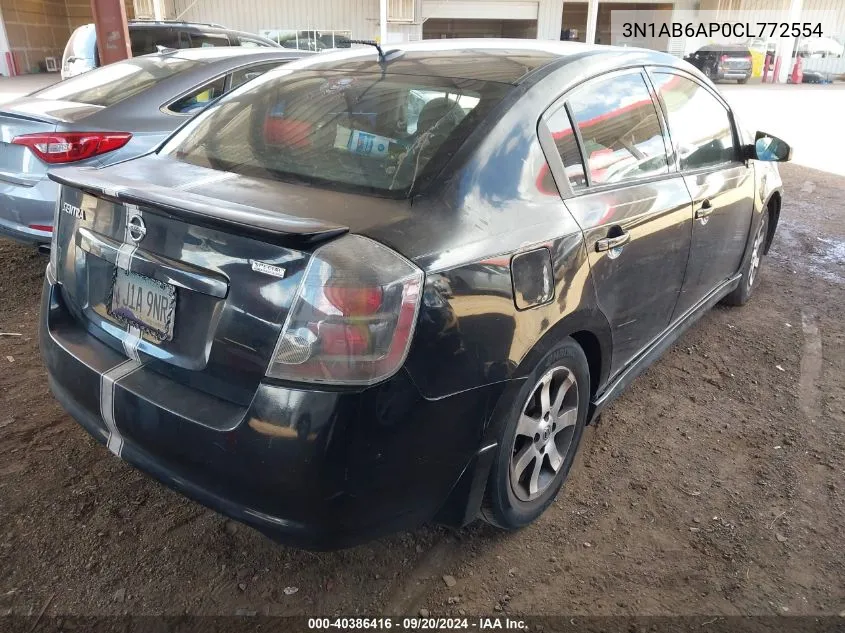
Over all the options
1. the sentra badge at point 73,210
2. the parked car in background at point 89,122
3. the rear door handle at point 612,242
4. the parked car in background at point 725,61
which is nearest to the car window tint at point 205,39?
the parked car in background at point 89,122

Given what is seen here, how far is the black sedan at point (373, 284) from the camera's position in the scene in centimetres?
165

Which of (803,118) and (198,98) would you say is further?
(803,118)

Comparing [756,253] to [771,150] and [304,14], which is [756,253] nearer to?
[771,150]

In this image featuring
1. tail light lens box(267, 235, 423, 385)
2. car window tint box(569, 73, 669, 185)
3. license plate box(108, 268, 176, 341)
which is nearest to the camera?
tail light lens box(267, 235, 423, 385)

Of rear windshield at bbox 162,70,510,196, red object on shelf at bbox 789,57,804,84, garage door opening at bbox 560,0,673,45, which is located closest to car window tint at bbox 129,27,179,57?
rear windshield at bbox 162,70,510,196

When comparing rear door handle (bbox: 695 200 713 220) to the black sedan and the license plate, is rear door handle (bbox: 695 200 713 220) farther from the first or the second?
the license plate

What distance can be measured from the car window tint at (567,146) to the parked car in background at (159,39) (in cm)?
659

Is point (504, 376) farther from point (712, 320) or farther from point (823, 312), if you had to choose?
point (823, 312)

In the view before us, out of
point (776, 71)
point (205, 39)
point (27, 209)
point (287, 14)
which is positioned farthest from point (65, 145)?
point (776, 71)

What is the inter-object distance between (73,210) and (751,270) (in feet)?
13.3

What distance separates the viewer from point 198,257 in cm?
176

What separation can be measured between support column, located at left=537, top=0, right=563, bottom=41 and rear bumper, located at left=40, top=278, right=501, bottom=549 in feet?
97.6

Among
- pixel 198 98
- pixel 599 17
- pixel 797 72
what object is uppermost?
pixel 599 17

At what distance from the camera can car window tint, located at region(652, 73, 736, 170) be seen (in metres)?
3.02
